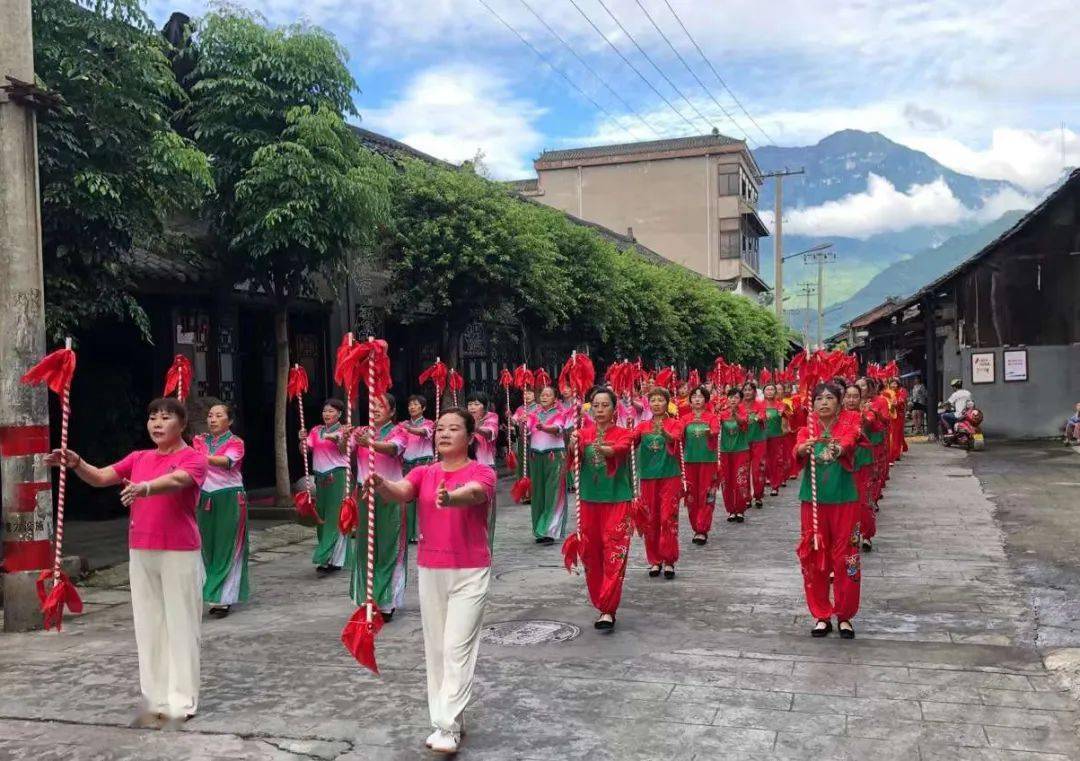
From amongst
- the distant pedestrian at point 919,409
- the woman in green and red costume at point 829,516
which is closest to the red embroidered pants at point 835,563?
the woman in green and red costume at point 829,516

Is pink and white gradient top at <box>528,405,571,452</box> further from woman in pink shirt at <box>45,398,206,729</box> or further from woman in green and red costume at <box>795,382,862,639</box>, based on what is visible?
woman in pink shirt at <box>45,398,206,729</box>

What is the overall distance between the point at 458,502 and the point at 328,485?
526 centimetres

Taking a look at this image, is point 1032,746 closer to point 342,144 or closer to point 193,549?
point 193,549

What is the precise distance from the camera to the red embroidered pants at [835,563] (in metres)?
6.80

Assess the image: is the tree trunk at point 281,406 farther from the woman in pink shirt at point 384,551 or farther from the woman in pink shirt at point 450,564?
the woman in pink shirt at point 450,564

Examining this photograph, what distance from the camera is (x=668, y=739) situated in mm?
4941

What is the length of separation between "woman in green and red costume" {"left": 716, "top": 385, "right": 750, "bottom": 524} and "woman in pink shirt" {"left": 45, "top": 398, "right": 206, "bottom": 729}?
8.41m

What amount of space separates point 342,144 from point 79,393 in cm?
486

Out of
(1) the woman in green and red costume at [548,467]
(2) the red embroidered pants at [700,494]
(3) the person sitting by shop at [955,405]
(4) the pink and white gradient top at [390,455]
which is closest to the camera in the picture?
(4) the pink and white gradient top at [390,455]

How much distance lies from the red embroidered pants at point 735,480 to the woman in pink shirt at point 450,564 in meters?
8.02

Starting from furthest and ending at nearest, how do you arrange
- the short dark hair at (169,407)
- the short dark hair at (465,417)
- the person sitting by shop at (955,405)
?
the person sitting by shop at (955,405) < the short dark hair at (169,407) < the short dark hair at (465,417)

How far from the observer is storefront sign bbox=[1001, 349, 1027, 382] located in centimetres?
2317

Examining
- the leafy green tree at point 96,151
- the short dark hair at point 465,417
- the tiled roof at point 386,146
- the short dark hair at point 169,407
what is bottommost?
the short dark hair at point 465,417

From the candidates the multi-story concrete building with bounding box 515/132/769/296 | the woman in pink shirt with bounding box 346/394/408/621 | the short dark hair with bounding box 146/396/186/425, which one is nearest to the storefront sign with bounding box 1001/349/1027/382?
the woman in pink shirt with bounding box 346/394/408/621
